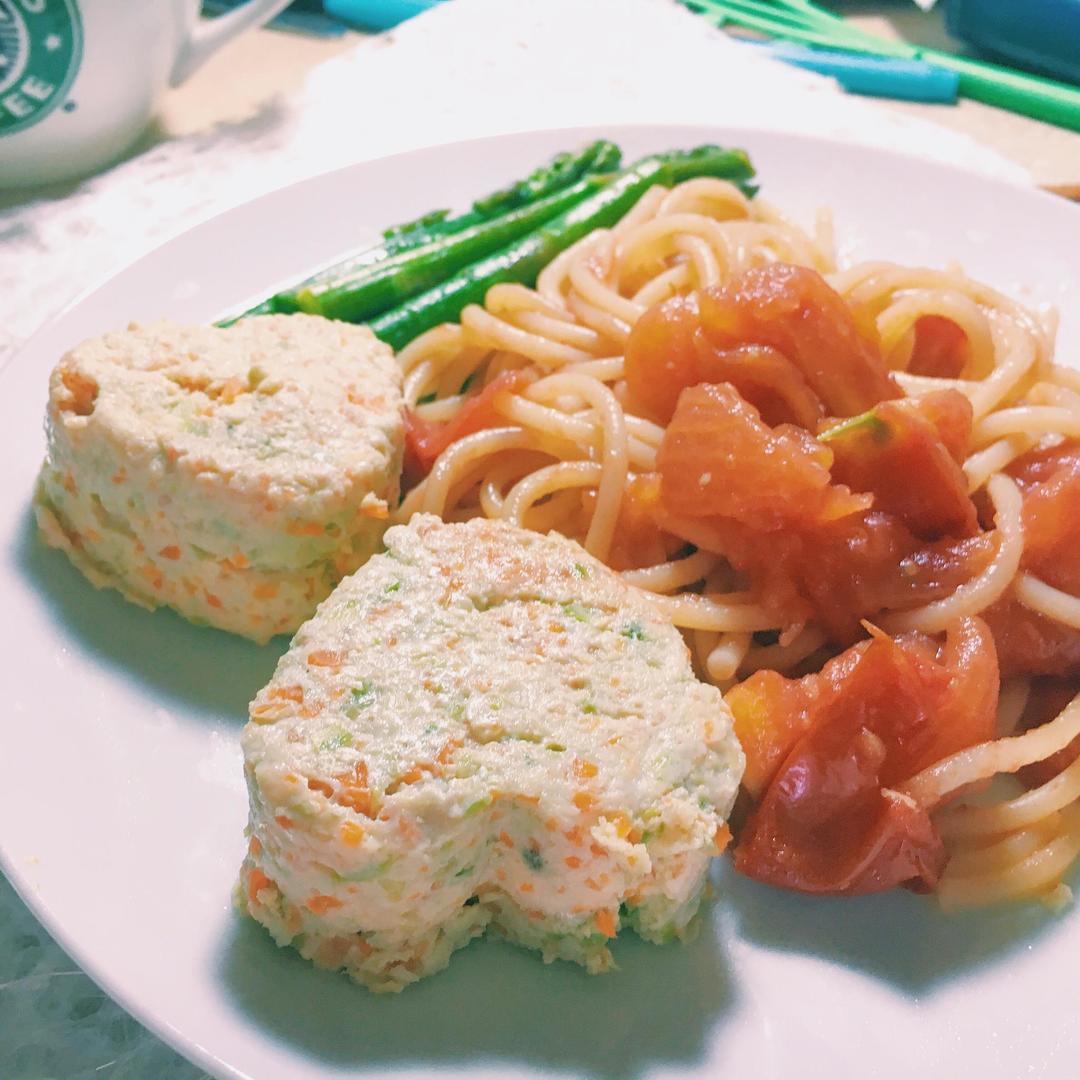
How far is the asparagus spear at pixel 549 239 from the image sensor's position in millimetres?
3811

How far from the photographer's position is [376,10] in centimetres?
706

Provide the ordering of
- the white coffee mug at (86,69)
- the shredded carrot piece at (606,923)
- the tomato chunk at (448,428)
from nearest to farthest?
the shredded carrot piece at (606,923), the tomato chunk at (448,428), the white coffee mug at (86,69)

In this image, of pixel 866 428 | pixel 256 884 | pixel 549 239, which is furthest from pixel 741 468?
pixel 549 239

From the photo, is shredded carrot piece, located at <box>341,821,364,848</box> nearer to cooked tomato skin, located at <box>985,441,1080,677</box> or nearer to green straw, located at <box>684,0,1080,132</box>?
cooked tomato skin, located at <box>985,441,1080,677</box>

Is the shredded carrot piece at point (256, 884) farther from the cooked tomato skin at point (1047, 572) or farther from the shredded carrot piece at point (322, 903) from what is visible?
the cooked tomato skin at point (1047, 572)

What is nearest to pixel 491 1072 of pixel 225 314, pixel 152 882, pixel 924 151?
pixel 152 882

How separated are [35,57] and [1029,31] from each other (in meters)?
5.45

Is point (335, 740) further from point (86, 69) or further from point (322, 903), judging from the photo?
point (86, 69)

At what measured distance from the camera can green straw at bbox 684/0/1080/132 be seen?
6.23 metres

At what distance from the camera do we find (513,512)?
3242 millimetres

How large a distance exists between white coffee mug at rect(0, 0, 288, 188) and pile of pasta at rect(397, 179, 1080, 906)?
7.79 ft

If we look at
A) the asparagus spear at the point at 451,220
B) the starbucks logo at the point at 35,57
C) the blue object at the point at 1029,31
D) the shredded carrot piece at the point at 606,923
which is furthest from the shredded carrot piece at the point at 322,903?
the blue object at the point at 1029,31

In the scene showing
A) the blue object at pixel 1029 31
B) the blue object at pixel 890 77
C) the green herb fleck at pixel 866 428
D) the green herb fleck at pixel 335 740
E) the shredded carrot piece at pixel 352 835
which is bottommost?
the shredded carrot piece at pixel 352 835

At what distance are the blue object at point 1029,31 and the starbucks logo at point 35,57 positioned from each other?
5.13m
